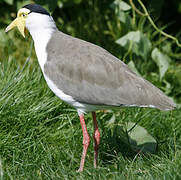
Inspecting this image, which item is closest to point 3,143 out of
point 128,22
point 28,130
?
point 28,130

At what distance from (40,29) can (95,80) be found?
0.78m

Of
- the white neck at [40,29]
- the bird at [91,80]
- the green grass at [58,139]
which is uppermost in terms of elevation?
the white neck at [40,29]

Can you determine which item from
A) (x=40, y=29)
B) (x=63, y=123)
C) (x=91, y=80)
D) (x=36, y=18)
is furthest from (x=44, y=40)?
(x=63, y=123)

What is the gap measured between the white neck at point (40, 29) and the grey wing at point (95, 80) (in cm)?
14

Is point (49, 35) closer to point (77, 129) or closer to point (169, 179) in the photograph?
point (77, 129)

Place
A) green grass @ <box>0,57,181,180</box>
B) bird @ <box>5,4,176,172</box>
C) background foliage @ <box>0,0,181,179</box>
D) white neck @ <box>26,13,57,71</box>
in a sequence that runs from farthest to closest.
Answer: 1. white neck @ <box>26,13,57,71</box>
2. bird @ <box>5,4,176,172</box>
3. background foliage @ <box>0,0,181,179</box>
4. green grass @ <box>0,57,181,180</box>

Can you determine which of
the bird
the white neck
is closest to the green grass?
the bird

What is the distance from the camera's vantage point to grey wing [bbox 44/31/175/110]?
3.81 metres

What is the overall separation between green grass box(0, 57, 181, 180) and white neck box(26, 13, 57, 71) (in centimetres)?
64

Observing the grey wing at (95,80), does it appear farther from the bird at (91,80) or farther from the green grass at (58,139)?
the green grass at (58,139)

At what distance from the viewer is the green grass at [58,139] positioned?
141 inches

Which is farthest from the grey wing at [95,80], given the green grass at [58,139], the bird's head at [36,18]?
the green grass at [58,139]

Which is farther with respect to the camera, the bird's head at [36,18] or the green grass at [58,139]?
the bird's head at [36,18]

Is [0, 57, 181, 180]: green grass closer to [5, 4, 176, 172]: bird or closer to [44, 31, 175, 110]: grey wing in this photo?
[5, 4, 176, 172]: bird
